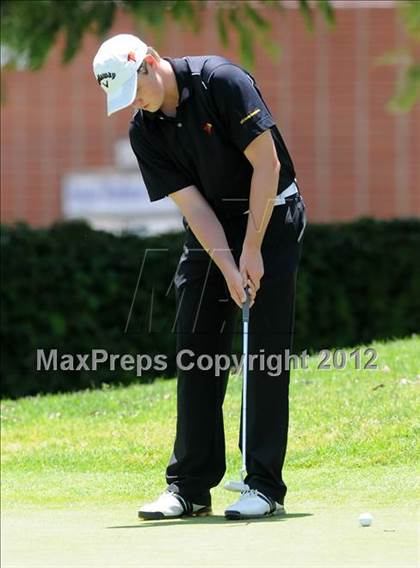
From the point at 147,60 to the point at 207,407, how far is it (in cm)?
142

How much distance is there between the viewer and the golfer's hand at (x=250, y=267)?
17.8 ft

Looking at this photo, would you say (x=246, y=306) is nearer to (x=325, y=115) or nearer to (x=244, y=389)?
(x=244, y=389)

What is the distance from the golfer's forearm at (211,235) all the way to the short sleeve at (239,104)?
0.31m

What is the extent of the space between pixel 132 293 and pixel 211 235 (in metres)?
6.04

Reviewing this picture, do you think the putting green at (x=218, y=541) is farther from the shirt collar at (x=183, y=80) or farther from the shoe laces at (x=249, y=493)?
the shirt collar at (x=183, y=80)

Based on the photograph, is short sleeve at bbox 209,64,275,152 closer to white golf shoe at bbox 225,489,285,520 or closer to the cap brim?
the cap brim

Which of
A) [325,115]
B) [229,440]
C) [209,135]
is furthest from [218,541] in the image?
[325,115]

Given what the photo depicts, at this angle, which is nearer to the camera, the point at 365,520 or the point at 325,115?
the point at 365,520

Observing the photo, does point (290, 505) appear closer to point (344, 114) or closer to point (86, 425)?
point (86, 425)

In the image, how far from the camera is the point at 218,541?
4754mm

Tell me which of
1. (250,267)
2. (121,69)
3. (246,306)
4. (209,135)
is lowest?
(246,306)

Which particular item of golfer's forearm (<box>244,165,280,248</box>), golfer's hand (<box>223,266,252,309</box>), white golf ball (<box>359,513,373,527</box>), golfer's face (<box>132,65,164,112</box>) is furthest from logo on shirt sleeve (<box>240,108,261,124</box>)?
white golf ball (<box>359,513,373,527</box>)

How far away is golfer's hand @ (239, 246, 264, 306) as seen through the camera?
5414 millimetres

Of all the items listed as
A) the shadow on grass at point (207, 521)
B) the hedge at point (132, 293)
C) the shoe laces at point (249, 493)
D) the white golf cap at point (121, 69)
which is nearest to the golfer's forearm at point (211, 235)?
the white golf cap at point (121, 69)
